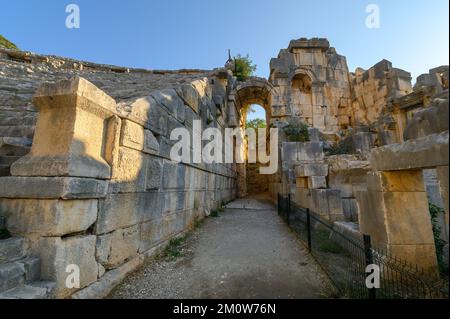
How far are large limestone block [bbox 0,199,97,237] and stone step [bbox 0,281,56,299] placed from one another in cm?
42

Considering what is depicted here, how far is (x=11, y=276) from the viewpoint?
1732 millimetres

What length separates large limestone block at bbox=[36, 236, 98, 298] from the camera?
1941 mm

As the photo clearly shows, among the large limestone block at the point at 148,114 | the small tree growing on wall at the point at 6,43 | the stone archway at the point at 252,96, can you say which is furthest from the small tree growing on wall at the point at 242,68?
the small tree growing on wall at the point at 6,43

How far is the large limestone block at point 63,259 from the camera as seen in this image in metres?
1.94

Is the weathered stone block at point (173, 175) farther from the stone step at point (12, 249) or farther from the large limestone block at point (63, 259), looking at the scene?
the stone step at point (12, 249)

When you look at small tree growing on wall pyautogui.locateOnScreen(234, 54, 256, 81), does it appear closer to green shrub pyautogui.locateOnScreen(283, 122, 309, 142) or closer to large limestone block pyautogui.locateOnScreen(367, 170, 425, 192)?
green shrub pyautogui.locateOnScreen(283, 122, 309, 142)

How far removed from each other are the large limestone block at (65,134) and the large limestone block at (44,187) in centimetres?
6

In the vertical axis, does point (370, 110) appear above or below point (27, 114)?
above

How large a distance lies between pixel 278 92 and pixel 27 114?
440 inches

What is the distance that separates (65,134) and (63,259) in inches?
50.0

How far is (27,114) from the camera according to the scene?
3.66 meters

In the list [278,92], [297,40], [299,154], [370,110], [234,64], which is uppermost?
[297,40]
